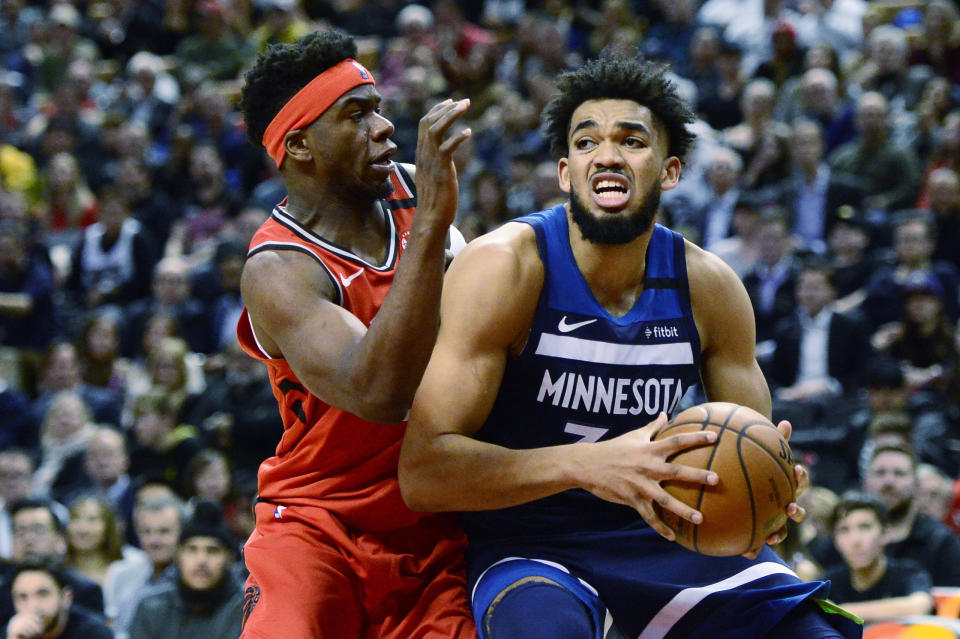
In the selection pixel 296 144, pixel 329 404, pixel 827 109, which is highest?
pixel 827 109

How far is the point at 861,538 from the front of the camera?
19.1 feet

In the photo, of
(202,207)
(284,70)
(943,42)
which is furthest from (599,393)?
(202,207)

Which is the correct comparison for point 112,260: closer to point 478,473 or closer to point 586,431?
point 586,431

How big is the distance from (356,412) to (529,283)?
0.62 m

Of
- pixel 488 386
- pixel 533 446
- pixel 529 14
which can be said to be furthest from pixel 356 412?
pixel 529 14

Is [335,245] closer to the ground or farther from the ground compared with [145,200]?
farther from the ground

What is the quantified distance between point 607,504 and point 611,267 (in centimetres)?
63

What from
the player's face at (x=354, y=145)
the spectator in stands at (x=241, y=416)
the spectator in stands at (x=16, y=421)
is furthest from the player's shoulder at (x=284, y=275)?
the spectator in stands at (x=16, y=421)

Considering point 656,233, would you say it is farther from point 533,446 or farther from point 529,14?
point 529,14

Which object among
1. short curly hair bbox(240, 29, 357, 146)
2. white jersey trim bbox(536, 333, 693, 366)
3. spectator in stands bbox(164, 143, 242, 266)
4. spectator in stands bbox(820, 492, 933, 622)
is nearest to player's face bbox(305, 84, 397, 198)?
short curly hair bbox(240, 29, 357, 146)

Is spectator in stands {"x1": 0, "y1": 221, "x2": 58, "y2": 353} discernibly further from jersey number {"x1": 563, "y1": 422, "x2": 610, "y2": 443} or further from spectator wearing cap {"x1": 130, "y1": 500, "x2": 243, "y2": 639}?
jersey number {"x1": 563, "y1": 422, "x2": 610, "y2": 443}

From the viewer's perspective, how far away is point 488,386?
327cm

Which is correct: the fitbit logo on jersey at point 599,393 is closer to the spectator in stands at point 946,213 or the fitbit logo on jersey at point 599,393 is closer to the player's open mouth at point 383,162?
the player's open mouth at point 383,162

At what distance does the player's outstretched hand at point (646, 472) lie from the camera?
2928 mm
